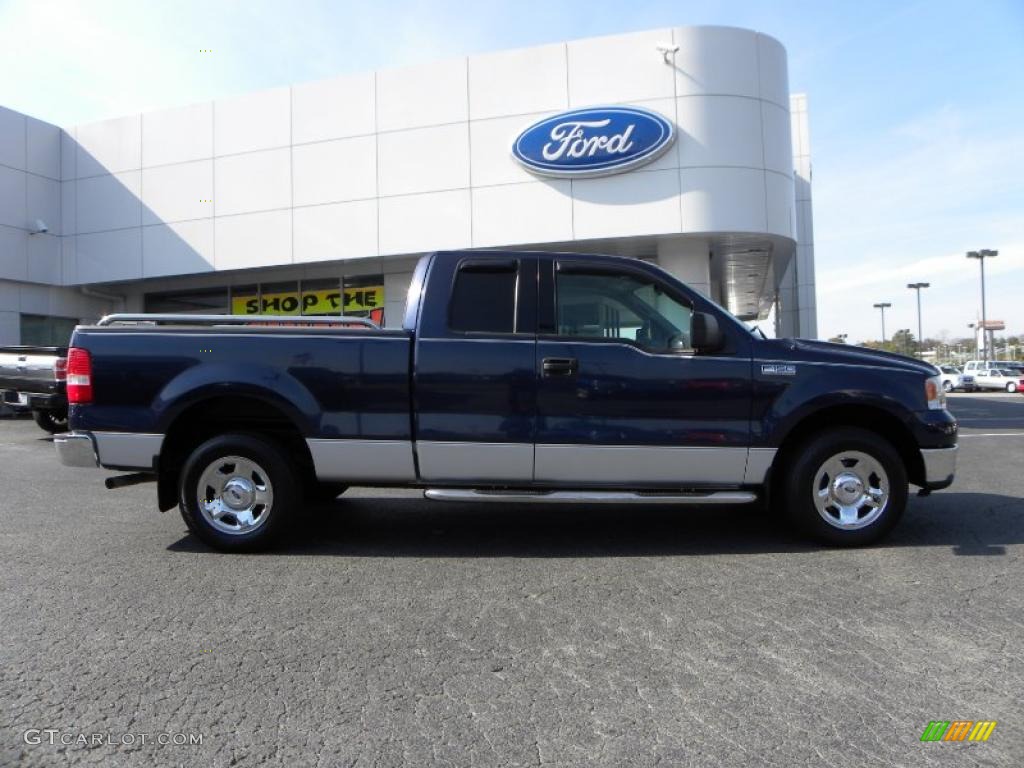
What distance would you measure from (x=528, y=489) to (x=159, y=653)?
2429 mm

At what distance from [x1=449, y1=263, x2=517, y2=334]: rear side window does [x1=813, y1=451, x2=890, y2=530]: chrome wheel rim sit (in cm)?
241

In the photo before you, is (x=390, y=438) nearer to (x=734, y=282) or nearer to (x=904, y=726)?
(x=904, y=726)

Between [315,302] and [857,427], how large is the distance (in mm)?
15838

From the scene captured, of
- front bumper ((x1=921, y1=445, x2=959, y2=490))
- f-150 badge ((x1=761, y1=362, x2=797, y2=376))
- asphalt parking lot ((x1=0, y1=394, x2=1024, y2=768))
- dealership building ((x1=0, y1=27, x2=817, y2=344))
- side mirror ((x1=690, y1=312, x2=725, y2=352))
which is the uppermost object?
dealership building ((x1=0, y1=27, x2=817, y2=344))

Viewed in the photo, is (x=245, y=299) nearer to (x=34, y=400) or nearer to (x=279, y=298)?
(x=279, y=298)

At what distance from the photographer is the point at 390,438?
4.82 metres

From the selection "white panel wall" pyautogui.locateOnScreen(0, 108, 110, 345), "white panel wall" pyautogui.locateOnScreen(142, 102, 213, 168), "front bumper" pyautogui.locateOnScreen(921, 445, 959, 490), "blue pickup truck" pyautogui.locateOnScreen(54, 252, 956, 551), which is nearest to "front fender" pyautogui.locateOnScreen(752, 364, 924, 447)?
"blue pickup truck" pyautogui.locateOnScreen(54, 252, 956, 551)

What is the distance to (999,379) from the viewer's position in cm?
3662

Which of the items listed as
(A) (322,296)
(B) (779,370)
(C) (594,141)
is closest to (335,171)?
(A) (322,296)

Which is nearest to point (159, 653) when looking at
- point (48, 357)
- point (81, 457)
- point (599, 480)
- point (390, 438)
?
point (390, 438)

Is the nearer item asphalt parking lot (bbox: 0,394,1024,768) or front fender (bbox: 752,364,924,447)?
asphalt parking lot (bbox: 0,394,1024,768)

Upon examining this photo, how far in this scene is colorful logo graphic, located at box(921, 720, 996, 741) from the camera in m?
2.53

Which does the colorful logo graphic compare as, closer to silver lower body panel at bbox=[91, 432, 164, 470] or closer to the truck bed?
the truck bed

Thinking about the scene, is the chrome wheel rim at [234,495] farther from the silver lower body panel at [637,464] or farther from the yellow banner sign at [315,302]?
the yellow banner sign at [315,302]
